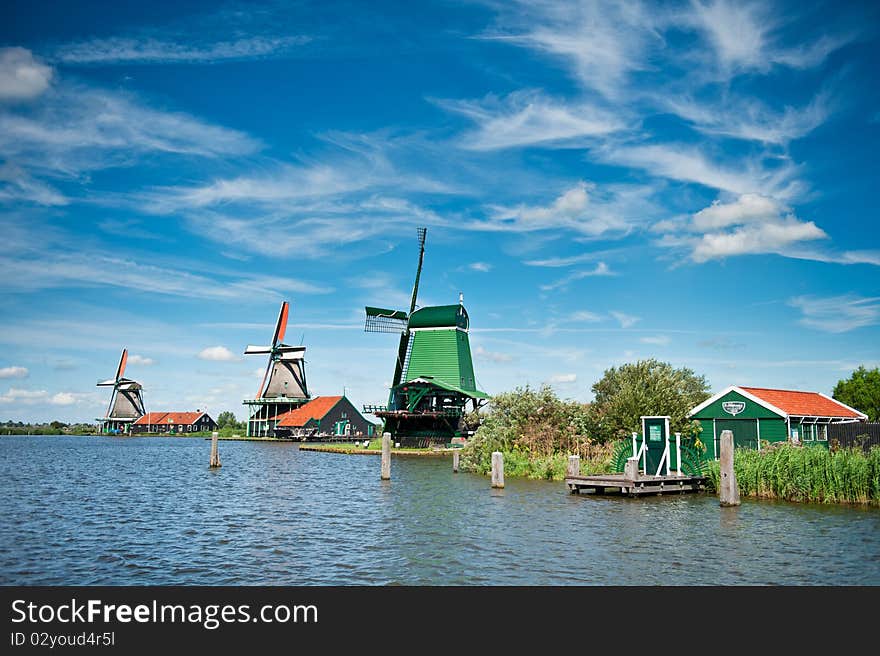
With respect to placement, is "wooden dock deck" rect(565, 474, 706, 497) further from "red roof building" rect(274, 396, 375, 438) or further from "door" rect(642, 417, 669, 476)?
"red roof building" rect(274, 396, 375, 438)

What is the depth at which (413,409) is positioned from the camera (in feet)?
188

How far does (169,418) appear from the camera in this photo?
10719 centimetres

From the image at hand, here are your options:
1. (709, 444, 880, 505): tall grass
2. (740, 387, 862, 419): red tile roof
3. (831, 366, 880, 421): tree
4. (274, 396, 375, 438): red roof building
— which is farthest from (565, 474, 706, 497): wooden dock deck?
(274, 396, 375, 438): red roof building

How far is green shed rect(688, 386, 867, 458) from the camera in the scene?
86.3ft

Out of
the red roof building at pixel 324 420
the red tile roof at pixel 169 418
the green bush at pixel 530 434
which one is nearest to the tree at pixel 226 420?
the red tile roof at pixel 169 418

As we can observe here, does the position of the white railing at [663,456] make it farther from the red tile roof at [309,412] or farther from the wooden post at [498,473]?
the red tile roof at [309,412]

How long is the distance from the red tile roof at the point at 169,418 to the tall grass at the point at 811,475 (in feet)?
320

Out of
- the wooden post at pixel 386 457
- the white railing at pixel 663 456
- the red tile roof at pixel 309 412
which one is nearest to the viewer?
the white railing at pixel 663 456

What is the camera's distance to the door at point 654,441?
77.8 feet

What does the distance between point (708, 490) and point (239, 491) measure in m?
17.0

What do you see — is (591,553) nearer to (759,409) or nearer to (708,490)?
(708,490)

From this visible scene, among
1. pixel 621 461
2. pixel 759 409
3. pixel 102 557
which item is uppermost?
pixel 759 409

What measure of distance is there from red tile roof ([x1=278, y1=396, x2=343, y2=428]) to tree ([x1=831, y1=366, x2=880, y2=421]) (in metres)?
49.5

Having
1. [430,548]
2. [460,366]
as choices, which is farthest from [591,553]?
[460,366]
